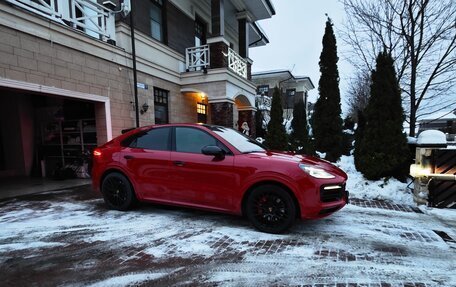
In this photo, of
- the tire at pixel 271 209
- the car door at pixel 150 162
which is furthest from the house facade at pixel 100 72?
the tire at pixel 271 209

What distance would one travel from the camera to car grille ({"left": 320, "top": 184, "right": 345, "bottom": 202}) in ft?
12.3

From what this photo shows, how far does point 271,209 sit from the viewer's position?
389 centimetres

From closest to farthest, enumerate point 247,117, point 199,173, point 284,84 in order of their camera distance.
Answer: point 199,173 → point 247,117 → point 284,84

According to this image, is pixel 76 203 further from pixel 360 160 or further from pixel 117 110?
pixel 360 160

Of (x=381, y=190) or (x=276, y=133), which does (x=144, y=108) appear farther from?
(x=381, y=190)

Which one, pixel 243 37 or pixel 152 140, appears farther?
pixel 243 37

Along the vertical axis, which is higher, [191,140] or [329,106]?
[329,106]

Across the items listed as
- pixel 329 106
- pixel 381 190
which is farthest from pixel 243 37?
pixel 381 190

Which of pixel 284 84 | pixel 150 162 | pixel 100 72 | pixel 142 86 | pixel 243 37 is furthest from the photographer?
pixel 284 84

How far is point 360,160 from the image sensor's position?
23.9 feet

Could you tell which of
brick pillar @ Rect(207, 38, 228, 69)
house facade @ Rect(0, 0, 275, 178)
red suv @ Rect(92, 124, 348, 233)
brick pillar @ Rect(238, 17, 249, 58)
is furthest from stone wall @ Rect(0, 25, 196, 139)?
brick pillar @ Rect(238, 17, 249, 58)

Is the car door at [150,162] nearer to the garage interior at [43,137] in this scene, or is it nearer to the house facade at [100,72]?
the house facade at [100,72]

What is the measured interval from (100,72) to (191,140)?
16.1ft

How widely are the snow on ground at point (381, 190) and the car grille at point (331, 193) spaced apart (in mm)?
2545
